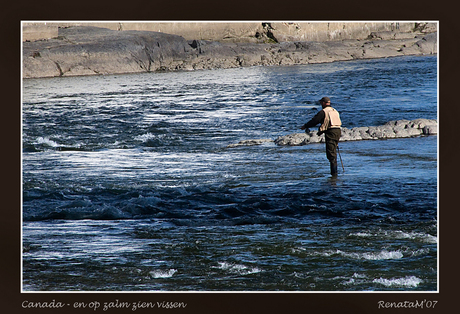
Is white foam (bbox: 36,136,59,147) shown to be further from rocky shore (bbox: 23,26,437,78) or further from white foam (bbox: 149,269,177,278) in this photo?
rocky shore (bbox: 23,26,437,78)

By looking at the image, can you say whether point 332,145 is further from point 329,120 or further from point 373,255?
point 373,255

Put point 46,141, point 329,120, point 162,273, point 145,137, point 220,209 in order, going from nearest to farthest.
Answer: point 162,273 < point 220,209 < point 329,120 < point 46,141 < point 145,137

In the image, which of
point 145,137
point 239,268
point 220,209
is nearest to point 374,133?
point 145,137

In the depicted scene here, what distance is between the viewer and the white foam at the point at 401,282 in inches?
229

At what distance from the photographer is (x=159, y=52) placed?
141ft

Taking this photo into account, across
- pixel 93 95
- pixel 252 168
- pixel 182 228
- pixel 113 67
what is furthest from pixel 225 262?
pixel 113 67

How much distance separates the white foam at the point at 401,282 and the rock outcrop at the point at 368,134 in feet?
26.8

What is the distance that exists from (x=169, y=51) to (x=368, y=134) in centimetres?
3148

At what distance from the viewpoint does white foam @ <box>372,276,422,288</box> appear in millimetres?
5812

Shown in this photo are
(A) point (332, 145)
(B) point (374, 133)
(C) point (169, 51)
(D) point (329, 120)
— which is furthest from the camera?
(C) point (169, 51)

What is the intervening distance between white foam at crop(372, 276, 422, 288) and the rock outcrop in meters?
8.16

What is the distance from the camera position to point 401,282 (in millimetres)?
5863

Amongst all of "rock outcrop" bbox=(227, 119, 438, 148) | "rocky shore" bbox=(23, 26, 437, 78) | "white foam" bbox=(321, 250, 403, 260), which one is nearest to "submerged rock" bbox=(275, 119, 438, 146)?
"rock outcrop" bbox=(227, 119, 438, 148)

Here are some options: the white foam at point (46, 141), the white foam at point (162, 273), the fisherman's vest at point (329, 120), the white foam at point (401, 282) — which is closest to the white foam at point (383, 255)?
the white foam at point (401, 282)
